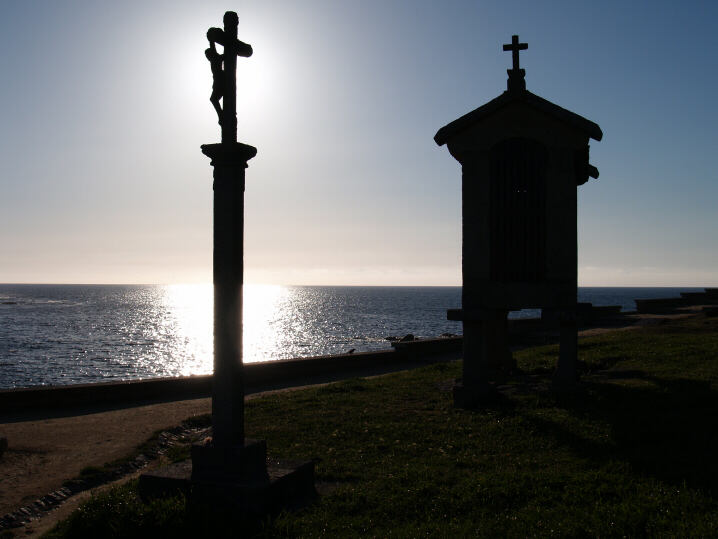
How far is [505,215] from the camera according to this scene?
1063cm

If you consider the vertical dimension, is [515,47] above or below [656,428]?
above

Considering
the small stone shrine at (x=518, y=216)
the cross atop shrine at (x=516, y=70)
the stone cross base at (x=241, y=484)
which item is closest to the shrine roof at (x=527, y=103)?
the small stone shrine at (x=518, y=216)

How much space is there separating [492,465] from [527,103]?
22.0 feet

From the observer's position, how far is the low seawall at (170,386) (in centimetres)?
1288

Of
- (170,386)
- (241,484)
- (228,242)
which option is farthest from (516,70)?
(170,386)

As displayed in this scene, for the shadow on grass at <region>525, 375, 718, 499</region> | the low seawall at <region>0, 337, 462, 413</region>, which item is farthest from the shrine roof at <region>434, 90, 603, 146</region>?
the low seawall at <region>0, 337, 462, 413</region>

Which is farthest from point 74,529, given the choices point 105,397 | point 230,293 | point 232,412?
point 105,397

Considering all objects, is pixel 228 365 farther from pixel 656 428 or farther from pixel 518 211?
pixel 518 211

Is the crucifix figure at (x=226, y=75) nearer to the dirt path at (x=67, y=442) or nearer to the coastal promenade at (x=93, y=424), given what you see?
the coastal promenade at (x=93, y=424)

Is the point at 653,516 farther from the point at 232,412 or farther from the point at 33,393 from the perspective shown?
the point at 33,393

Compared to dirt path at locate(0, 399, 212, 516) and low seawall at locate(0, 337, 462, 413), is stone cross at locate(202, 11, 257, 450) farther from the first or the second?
low seawall at locate(0, 337, 462, 413)

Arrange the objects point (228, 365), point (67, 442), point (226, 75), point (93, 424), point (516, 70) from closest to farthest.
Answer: point (228, 365)
point (226, 75)
point (67, 442)
point (516, 70)
point (93, 424)

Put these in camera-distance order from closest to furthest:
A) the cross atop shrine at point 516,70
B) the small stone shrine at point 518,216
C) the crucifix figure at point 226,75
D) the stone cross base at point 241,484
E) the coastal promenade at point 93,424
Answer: the stone cross base at point 241,484
the crucifix figure at point 226,75
the coastal promenade at point 93,424
the small stone shrine at point 518,216
the cross atop shrine at point 516,70

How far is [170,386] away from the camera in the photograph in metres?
14.7
